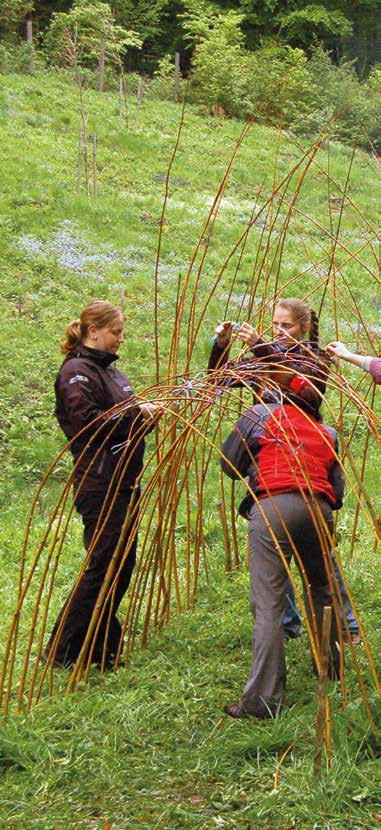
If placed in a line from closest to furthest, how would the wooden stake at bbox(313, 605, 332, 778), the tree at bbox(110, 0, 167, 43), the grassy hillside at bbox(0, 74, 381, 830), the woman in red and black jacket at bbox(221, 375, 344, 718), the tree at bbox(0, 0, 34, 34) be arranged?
1. the wooden stake at bbox(313, 605, 332, 778)
2. the grassy hillside at bbox(0, 74, 381, 830)
3. the woman in red and black jacket at bbox(221, 375, 344, 718)
4. the tree at bbox(0, 0, 34, 34)
5. the tree at bbox(110, 0, 167, 43)

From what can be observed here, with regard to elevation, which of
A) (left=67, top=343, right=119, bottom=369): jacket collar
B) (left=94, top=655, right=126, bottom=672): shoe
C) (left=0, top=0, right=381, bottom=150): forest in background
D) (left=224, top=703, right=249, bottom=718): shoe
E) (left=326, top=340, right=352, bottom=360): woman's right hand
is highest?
(left=0, top=0, right=381, bottom=150): forest in background

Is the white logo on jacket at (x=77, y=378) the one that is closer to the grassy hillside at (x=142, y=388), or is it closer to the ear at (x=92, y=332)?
the ear at (x=92, y=332)

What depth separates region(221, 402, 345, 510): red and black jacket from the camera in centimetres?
293

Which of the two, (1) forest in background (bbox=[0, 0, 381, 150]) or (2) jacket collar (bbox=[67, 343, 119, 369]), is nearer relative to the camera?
(2) jacket collar (bbox=[67, 343, 119, 369])

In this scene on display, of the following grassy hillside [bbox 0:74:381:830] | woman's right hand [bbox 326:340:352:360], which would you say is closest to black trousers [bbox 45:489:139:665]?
grassy hillside [bbox 0:74:381:830]

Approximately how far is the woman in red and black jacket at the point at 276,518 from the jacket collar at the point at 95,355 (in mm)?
686

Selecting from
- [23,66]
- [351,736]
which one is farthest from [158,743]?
[23,66]

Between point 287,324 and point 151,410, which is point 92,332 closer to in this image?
point 151,410

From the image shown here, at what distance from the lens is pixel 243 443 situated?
9.91 ft

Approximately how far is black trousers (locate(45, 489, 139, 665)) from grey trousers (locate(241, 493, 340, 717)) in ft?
2.16

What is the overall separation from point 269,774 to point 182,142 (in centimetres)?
1426

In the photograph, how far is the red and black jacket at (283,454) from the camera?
9.61ft

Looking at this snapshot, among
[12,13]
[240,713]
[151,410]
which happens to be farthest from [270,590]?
[12,13]

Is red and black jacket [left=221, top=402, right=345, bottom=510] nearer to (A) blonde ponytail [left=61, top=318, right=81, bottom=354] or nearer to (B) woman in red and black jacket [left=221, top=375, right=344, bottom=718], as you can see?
(B) woman in red and black jacket [left=221, top=375, right=344, bottom=718]
